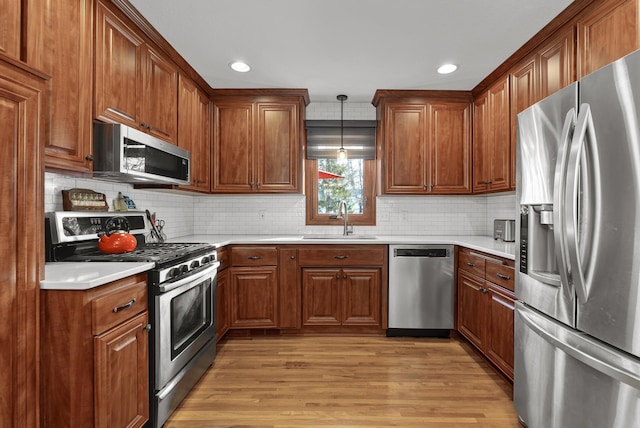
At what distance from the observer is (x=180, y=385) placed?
6.97 ft

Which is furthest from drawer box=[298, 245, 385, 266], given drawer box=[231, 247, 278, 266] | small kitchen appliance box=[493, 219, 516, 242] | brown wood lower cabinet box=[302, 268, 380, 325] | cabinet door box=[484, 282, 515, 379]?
small kitchen appliance box=[493, 219, 516, 242]

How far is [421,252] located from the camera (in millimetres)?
3258

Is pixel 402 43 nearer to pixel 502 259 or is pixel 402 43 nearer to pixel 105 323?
pixel 502 259

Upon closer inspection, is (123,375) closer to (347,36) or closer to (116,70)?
(116,70)

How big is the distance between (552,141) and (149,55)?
99.4 inches

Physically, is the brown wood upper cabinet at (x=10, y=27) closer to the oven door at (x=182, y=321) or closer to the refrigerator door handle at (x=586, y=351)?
the oven door at (x=182, y=321)

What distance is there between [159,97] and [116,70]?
0.52 m

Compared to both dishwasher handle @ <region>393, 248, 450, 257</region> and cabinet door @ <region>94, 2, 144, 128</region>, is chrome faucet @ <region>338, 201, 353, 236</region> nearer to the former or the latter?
dishwasher handle @ <region>393, 248, 450, 257</region>

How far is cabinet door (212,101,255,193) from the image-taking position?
3617mm

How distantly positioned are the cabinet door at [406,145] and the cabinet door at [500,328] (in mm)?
1381

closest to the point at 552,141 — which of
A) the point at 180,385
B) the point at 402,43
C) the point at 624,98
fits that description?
the point at 624,98

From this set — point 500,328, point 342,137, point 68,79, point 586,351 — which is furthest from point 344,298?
point 68,79

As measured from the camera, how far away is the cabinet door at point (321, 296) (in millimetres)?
3312

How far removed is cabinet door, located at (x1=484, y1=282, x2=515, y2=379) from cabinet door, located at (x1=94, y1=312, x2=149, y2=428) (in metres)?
2.17
